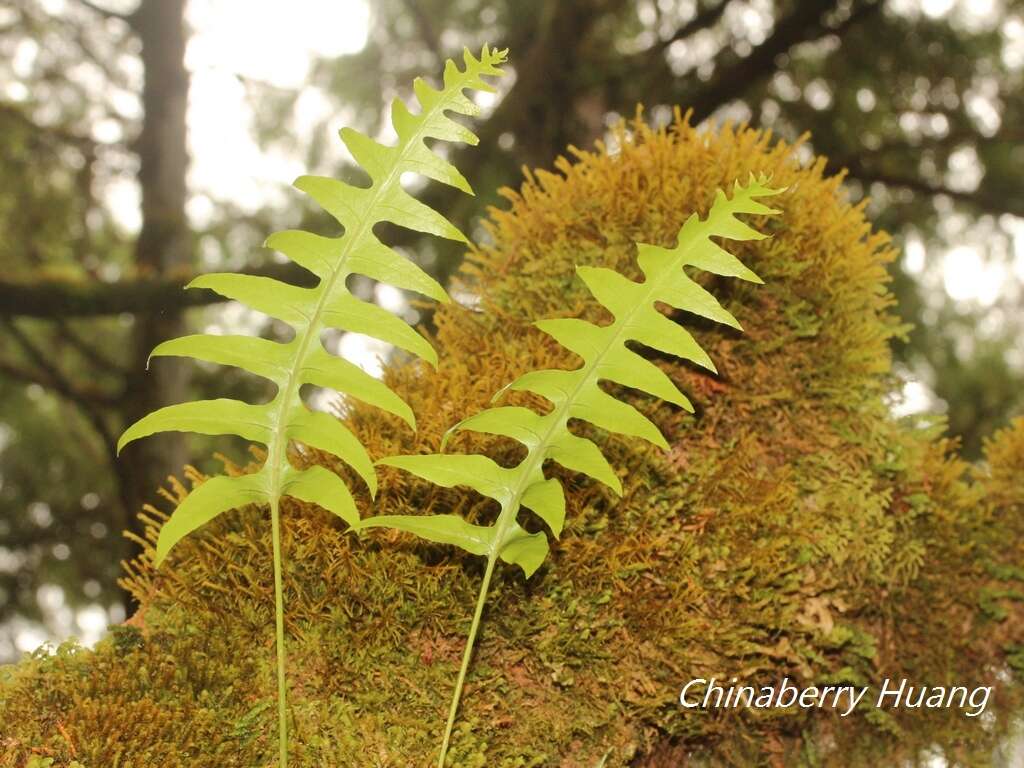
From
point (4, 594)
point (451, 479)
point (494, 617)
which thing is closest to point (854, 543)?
point (494, 617)

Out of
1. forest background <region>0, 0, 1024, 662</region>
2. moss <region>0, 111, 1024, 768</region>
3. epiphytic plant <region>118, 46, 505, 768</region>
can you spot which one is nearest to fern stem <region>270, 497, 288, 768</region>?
epiphytic plant <region>118, 46, 505, 768</region>

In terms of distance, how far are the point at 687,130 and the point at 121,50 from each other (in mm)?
5917

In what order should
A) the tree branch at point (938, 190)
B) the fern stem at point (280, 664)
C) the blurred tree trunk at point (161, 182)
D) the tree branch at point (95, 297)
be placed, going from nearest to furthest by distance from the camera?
the fern stem at point (280, 664) → the tree branch at point (95, 297) → the tree branch at point (938, 190) → the blurred tree trunk at point (161, 182)

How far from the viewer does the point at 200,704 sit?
44.0 inches

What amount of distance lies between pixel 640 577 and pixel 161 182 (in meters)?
4.89

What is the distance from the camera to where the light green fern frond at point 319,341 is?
1.07 m

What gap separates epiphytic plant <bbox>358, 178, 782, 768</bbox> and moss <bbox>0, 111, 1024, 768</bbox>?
16 centimetres

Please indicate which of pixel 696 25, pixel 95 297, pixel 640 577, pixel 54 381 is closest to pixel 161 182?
pixel 95 297

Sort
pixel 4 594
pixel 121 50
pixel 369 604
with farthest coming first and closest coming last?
pixel 4 594 → pixel 121 50 → pixel 369 604

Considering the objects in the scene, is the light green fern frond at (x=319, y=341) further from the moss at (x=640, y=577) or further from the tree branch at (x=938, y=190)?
the tree branch at (x=938, y=190)

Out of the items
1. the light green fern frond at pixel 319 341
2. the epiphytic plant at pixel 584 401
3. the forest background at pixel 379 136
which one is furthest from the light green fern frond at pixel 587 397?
the forest background at pixel 379 136

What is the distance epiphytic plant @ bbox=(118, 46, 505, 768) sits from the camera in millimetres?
1066

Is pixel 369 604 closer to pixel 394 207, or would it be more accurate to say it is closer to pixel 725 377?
pixel 394 207

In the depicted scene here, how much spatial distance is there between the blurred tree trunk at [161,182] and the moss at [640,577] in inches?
150
